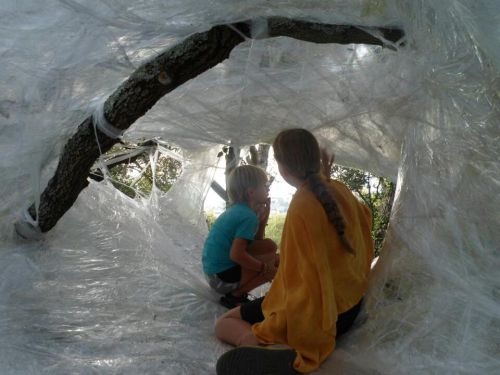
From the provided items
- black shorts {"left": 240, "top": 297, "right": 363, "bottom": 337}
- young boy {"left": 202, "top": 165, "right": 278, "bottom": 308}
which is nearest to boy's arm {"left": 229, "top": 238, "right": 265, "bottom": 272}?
young boy {"left": 202, "top": 165, "right": 278, "bottom": 308}

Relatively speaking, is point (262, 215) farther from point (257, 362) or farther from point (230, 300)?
point (257, 362)

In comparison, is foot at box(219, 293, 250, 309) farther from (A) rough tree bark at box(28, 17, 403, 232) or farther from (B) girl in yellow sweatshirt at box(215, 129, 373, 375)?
(A) rough tree bark at box(28, 17, 403, 232)

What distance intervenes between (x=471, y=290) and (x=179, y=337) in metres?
1.17

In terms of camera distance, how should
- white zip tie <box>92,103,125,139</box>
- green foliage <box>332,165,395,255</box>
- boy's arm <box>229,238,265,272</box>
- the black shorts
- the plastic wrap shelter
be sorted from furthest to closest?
green foliage <box>332,165,395,255</box> → boy's arm <box>229,238,265,272</box> → white zip tie <box>92,103,125,139</box> → the black shorts → the plastic wrap shelter

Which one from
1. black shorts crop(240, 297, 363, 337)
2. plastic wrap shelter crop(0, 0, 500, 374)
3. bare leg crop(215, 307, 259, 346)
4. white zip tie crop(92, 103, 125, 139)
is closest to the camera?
plastic wrap shelter crop(0, 0, 500, 374)

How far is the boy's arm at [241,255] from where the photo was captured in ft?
7.84

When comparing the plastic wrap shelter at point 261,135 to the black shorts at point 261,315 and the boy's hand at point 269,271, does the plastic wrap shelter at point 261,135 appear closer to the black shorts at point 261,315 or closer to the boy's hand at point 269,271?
the black shorts at point 261,315

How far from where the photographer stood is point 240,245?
2387mm

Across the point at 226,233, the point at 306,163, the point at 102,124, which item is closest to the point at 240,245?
the point at 226,233

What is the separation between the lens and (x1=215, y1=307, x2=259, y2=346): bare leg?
1.99m

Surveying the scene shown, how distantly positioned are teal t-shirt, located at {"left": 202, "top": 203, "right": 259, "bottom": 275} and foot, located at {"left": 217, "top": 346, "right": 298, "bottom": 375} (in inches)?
29.5

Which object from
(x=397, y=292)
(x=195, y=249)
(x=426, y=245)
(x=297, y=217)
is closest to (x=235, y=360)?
(x=297, y=217)

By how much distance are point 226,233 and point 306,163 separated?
2.68 feet

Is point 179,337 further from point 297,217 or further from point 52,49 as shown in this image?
point 52,49
